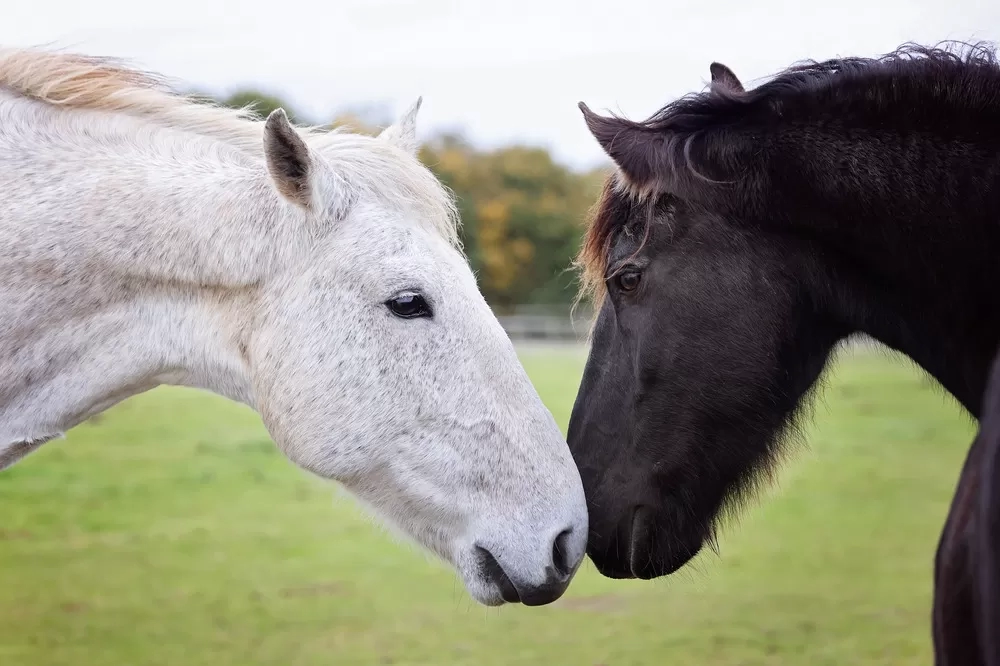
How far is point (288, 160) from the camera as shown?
8.59 feet

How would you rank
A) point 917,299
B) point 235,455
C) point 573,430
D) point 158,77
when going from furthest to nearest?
1. point 235,455
2. point 158,77
3. point 573,430
4. point 917,299

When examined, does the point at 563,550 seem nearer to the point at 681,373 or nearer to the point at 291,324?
the point at 681,373

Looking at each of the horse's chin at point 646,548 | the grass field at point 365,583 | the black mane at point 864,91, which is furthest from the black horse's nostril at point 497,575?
the black mane at point 864,91

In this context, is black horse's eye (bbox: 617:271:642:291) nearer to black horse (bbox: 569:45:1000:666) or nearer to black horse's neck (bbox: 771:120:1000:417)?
black horse (bbox: 569:45:1000:666)

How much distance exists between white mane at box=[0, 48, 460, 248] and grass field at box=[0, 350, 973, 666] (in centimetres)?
100

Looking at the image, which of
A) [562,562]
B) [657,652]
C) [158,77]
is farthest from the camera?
[657,652]

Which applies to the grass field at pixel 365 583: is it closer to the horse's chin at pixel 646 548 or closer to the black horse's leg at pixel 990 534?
the horse's chin at pixel 646 548

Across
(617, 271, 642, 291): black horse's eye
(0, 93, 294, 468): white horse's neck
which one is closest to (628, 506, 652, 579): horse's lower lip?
(617, 271, 642, 291): black horse's eye

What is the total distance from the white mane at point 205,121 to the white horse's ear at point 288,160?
0.15 metres

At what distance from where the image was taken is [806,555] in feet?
28.4

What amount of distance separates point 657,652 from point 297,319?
4.32 meters

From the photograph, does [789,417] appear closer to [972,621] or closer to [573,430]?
[573,430]

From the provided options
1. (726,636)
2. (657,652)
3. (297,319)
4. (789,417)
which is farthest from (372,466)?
(726,636)

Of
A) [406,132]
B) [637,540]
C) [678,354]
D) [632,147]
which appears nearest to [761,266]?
[678,354]
